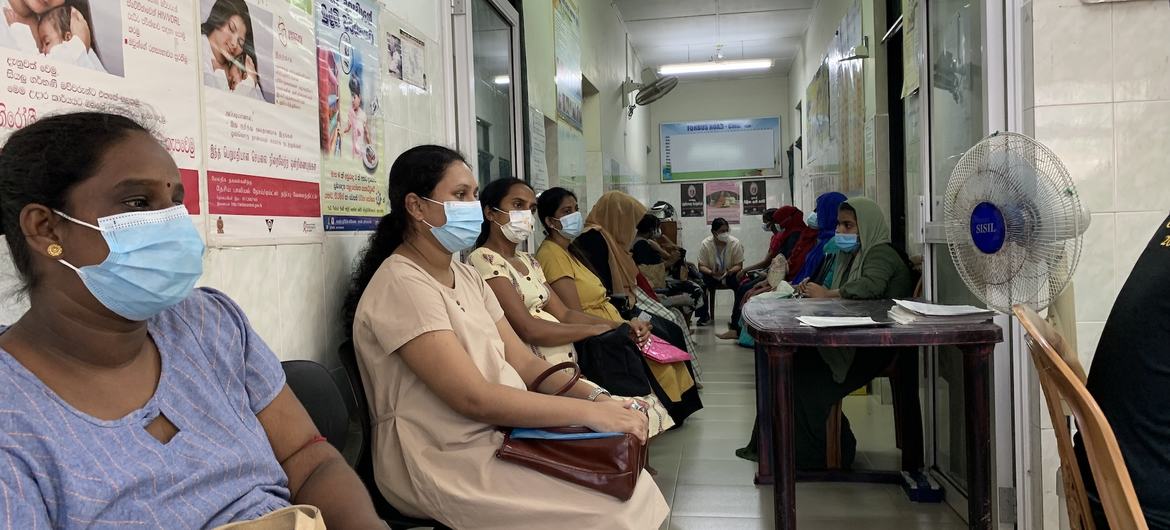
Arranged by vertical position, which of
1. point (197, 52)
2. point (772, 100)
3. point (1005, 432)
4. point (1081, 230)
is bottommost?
point (1005, 432)

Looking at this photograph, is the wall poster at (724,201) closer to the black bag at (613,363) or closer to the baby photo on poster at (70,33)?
the black bag at (613,363)

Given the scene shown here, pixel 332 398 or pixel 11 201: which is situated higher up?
pixel 11 201

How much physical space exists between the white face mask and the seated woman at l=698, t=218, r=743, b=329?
5797mm

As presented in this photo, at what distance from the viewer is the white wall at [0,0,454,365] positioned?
5.27 feet

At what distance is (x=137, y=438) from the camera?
104cm

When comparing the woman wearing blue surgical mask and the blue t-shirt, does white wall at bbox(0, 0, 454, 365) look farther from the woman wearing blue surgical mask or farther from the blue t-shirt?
the woman wearing blue surgical mask

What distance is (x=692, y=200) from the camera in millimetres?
12852

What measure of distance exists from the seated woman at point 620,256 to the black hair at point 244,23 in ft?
7.95

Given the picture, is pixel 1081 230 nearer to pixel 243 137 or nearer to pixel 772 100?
pixel 243 137

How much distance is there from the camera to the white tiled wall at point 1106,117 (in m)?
2.37

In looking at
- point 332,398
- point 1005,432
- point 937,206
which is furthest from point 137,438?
point 937,206

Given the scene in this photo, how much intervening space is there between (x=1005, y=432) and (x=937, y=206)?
0.92 meters

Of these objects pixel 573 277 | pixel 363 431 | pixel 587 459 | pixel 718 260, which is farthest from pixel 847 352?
pixel 718 260

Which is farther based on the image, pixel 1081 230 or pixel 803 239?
pixel 803 239
